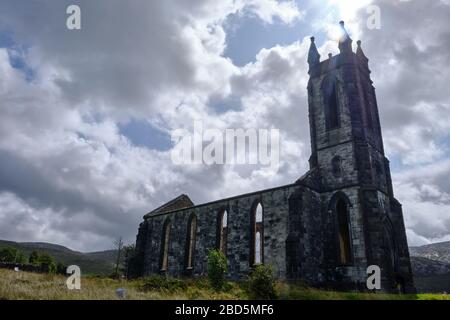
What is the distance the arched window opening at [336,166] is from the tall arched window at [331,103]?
8.46 feet

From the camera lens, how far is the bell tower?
811 inches

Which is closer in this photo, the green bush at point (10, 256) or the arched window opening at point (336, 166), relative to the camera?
the arched window opening at point (336, 166)

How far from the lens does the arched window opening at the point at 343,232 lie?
2161cm

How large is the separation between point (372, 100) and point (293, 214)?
481 inches

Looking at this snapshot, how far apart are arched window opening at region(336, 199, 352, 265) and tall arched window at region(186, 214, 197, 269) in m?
11.3

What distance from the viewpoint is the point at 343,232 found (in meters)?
22.2

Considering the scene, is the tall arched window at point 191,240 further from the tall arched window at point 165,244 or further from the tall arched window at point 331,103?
the tall arched window at point 331,103

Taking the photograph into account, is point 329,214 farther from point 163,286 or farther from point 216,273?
point 163,286

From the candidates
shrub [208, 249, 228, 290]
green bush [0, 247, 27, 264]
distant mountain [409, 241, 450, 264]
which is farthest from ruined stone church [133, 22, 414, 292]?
distant mountain [409, 241, 450, 264]

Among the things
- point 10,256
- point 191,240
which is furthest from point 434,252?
point 10,256

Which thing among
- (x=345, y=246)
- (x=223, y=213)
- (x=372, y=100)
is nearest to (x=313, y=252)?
(x=345, y=246)

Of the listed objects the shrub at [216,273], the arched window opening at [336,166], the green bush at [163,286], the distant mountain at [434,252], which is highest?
the distant mountain at [434,252]

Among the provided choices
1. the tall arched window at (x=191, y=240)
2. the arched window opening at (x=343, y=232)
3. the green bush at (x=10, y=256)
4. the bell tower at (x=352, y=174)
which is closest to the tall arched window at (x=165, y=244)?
the tall arched window at (x=191, y=240)

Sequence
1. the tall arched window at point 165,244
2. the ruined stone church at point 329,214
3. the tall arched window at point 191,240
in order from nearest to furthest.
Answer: the ruined stone church at point 329,214
the tall arched window at point 191,240
the tall arched window at point 165,244
